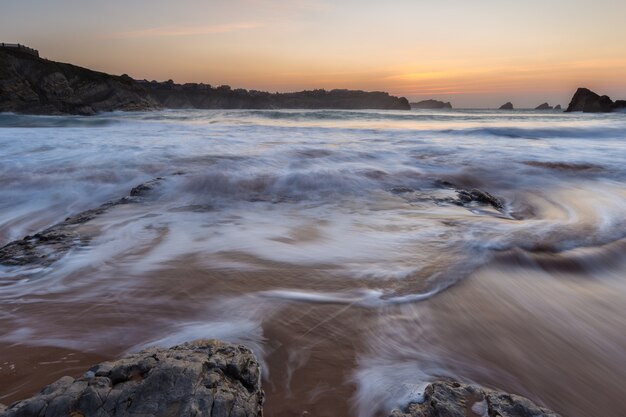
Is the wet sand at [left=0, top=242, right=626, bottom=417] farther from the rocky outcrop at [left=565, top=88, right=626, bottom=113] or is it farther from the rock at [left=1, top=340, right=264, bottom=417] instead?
the rocky outcrop at [left=565, top=88, right=626, bottom=113]

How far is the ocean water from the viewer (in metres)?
2.12

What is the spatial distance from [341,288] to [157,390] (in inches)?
73.2

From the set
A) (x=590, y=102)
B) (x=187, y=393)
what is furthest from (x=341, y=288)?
(x=590, y=102)

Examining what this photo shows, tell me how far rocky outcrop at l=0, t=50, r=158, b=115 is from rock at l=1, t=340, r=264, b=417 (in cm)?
5535

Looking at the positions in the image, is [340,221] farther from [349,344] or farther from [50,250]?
[50,250]

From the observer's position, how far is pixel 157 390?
150cm

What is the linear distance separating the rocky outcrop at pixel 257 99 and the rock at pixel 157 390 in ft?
371

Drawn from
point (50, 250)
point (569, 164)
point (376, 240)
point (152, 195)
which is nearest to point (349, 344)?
point (376, 240)

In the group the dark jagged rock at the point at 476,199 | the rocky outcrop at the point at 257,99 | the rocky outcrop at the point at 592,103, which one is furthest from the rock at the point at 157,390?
the rocky outcrop at the point at 257,99

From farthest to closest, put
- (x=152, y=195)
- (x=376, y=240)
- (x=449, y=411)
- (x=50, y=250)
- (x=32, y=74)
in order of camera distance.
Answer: (x=32, y=74) → (x=152, y=195) → (x=376, y=240) → (x=50, y=250) → (x=449, y=411)

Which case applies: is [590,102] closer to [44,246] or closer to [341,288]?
[341,288]

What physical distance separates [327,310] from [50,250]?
2.81m

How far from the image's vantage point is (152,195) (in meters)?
6.09

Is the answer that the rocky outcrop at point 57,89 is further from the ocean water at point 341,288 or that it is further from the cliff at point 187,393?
the cliff at point 187,393
